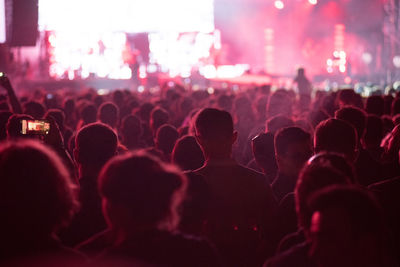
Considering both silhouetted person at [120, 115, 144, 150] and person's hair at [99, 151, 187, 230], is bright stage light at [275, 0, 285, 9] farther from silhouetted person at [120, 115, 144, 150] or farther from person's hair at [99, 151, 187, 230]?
person's hair at [99, 151, 187, 230]

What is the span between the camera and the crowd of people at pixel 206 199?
2.40 meters

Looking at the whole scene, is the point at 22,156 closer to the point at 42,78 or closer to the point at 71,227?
the point at 71,227

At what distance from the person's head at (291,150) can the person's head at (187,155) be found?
1044 millimetres

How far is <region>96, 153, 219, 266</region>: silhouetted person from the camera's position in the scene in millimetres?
2439

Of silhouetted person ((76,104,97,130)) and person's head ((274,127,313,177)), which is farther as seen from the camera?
silhouetted person ((76,104,97,130))

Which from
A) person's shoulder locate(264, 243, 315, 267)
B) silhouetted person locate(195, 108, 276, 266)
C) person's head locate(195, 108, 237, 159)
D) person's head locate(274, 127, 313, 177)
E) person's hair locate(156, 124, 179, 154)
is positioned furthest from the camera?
person's hair locate(156, 124, 179, 154)

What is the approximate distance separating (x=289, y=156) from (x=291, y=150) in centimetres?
5

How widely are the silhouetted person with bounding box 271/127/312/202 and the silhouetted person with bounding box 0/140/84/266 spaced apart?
2258 millimetres

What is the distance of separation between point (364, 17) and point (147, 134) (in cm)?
3263

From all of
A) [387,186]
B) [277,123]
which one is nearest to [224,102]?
[277,123]

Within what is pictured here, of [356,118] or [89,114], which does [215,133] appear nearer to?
[356,118]

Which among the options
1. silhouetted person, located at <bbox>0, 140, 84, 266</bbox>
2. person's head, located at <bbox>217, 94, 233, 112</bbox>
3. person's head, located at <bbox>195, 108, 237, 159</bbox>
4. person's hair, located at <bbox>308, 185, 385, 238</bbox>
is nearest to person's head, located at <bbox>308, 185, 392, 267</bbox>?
person's hair, located at <bbox>308, 185, 385, 238</bbox>

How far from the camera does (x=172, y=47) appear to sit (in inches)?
1503

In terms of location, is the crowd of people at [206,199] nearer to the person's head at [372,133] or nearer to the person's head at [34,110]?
the person's head at [372,133]
